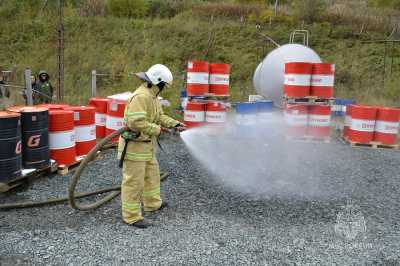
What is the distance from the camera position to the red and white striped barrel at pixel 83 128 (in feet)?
20.4

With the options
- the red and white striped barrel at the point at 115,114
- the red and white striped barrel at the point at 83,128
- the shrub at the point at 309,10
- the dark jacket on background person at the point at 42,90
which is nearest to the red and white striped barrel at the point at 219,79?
the red and white striped barrel at the point at 115,114

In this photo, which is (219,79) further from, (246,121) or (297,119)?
(297,119)

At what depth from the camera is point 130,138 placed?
13.6ft

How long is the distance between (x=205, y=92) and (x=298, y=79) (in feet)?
7.56

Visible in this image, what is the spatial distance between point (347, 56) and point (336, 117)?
1092 cm

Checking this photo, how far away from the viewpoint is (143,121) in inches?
157

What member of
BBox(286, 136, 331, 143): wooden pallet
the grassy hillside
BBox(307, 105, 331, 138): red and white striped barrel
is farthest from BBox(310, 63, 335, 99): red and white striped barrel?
the grassy hillside

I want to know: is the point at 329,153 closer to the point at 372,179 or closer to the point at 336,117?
the point at 372,179

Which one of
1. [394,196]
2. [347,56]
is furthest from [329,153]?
[347,56]

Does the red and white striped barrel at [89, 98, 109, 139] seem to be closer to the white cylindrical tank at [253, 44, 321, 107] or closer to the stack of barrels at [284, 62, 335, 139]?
the stack of barrels at [284, 62, 335, 139]

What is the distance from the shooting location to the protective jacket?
13.1 ft

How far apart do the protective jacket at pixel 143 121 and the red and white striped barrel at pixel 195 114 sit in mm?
4889

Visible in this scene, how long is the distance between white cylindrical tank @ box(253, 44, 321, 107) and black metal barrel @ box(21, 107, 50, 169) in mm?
6280

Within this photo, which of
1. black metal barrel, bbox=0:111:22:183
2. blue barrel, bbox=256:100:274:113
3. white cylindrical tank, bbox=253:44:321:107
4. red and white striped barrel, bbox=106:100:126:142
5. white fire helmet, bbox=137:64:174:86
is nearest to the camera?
white fire helmet, bbox=137:64:174:86
